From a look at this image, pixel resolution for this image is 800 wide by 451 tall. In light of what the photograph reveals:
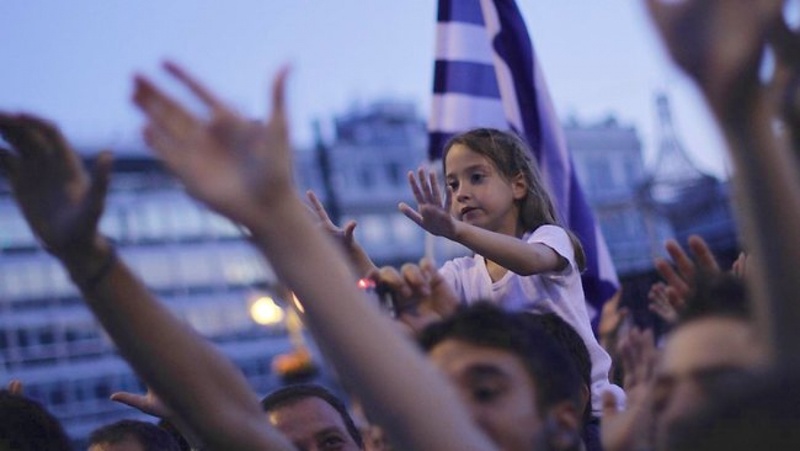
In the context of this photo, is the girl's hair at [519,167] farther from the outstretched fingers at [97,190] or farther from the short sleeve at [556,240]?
the outstretched fingers at [97,190]

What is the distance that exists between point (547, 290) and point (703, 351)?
181cm

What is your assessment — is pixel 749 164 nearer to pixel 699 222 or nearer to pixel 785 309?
pixel 785 309

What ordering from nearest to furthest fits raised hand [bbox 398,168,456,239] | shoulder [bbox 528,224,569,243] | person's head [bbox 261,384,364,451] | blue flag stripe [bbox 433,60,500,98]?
raised hand [bbox 398,168,456,239]
person's head [bbox 261,384,364,451]
shoulder [bbox 528,224,569,243]
blue flag stripe [bbox 433,60,500,98]

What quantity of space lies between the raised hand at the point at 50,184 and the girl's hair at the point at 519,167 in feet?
6.82

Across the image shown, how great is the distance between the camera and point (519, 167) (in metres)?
4.27

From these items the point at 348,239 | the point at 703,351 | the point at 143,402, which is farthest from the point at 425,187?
the point at 703,351

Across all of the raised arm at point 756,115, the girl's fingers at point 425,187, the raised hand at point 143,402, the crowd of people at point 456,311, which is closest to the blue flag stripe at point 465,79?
the girl's fingers at point 425,187

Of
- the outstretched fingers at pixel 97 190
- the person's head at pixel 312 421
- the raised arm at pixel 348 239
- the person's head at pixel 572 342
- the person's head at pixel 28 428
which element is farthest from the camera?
the person's head at pixel 312 421

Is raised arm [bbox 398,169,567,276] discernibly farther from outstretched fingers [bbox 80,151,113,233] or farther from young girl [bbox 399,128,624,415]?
outstretched fingers [bbox 80,151,113,233]

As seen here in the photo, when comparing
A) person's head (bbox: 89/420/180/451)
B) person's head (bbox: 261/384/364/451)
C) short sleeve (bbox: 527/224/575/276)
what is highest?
Answer: short sleeve (bbox: 527/224/575/276)

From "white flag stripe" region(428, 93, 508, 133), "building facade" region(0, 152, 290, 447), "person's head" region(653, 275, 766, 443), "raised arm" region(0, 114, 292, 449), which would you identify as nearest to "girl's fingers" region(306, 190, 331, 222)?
"raised arm" region(0, 114, 292, 449)

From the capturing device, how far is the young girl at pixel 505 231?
11.7 feet

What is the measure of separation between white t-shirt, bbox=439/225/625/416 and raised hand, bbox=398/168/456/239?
7.4 inches

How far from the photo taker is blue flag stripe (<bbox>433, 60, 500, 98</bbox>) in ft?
24.0
